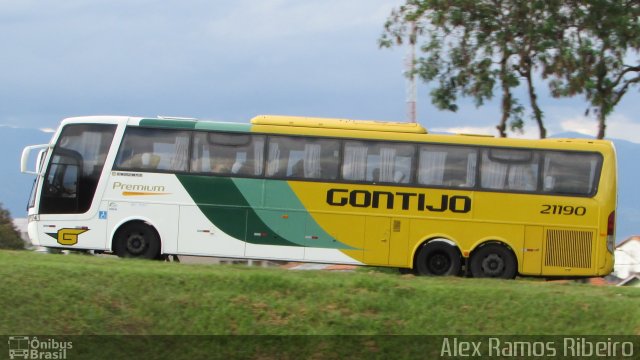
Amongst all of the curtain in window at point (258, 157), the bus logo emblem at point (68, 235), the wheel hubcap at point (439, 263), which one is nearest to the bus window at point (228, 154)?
the curtain in window at point (258, 157)

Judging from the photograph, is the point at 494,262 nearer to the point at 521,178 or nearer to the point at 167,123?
the point at 521,178

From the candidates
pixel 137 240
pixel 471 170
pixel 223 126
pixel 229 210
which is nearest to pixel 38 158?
pixel 137 240

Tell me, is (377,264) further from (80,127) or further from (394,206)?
(80,127)

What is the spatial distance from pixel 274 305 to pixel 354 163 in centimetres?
547

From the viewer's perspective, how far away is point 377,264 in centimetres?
1766

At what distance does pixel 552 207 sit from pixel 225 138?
627cm

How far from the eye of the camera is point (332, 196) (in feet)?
58.2

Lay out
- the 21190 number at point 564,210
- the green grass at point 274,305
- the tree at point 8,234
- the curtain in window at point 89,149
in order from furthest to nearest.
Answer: the tree at point 8,234 → the curtain in window at point 89,149 → the 21190 number at point 564,210 → the green grass at point 274,305

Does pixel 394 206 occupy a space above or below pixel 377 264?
above

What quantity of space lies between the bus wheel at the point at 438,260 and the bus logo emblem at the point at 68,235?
21.0ft

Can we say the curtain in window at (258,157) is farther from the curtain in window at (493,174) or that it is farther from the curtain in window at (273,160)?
the curtain in window at (493,174)

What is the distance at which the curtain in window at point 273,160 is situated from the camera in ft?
58.6

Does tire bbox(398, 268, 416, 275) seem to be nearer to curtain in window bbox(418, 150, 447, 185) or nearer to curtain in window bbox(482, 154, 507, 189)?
curtain in window bbox(418, 150, 447, 185)

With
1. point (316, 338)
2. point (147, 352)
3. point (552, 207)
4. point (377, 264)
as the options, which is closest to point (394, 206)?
point (377, 264)
